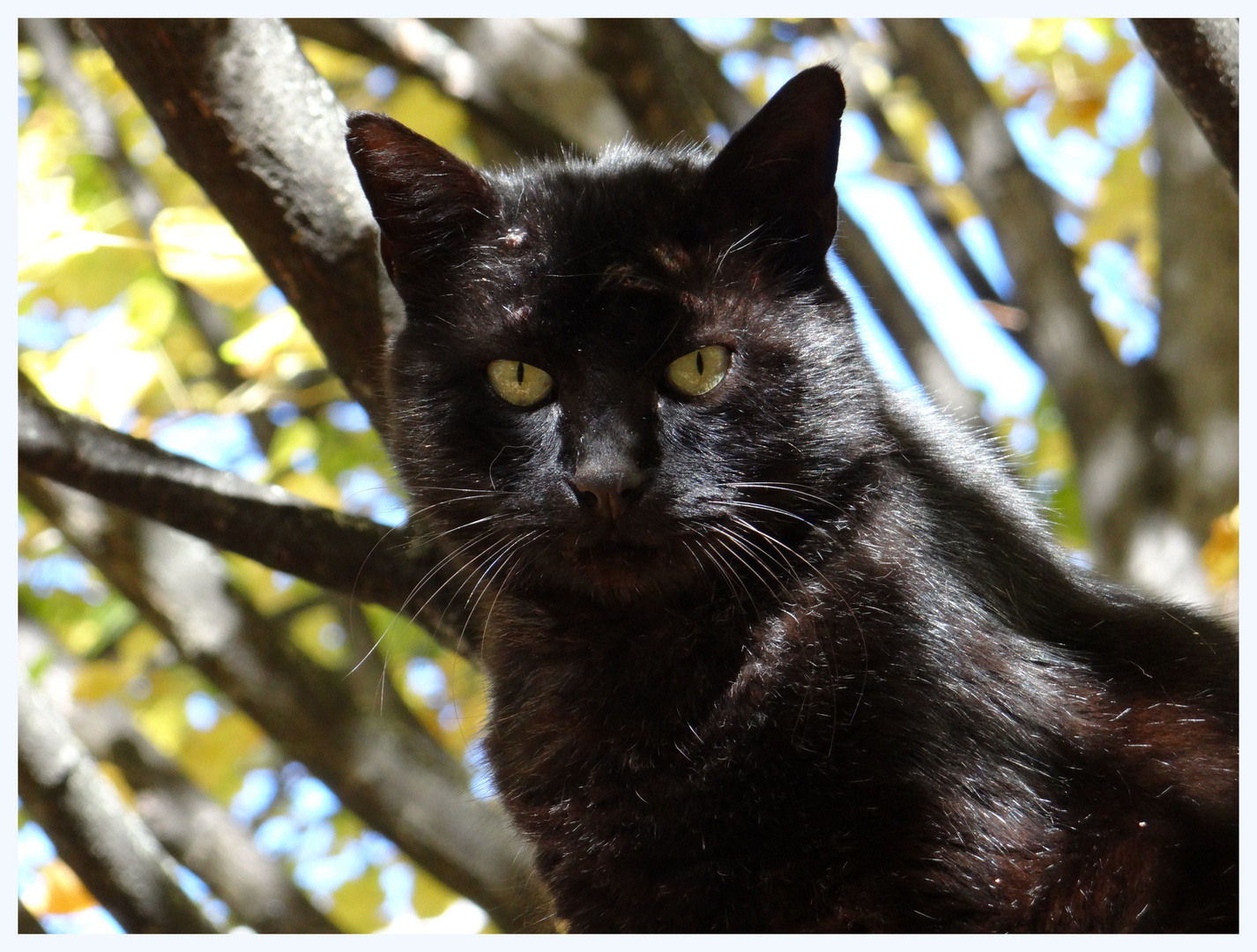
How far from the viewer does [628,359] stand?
1659 millimetres

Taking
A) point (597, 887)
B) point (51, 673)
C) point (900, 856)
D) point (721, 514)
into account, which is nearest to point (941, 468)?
point (721, 514)

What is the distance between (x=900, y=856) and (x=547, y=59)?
2.35 meters

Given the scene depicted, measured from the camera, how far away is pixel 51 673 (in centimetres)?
364

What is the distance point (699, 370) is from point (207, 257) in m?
1.09

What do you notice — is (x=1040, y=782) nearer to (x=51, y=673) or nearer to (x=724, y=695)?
(x=724, y=695)

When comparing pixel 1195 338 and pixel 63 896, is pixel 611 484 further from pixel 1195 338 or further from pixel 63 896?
pixel 63 896

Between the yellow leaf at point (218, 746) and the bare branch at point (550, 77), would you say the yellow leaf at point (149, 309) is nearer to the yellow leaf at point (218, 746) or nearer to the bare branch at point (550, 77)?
the bare branch at point (550, 77)

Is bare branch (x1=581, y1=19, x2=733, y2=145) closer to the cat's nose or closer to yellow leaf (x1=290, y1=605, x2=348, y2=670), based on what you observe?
the cat's nose

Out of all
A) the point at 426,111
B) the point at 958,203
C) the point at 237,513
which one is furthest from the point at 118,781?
the point at 958,203

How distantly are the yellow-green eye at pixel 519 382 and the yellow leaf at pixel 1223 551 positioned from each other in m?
1.84

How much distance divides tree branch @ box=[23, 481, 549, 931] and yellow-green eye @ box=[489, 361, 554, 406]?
3.96 ft

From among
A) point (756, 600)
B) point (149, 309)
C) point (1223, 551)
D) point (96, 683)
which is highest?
point (149, 309)

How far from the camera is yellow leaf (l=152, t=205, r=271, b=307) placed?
225cm

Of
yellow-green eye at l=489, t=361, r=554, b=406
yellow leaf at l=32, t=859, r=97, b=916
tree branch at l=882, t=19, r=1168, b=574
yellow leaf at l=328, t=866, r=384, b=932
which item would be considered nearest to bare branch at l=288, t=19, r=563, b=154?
tree branch at l=882, t=19, r=1168, b=574
